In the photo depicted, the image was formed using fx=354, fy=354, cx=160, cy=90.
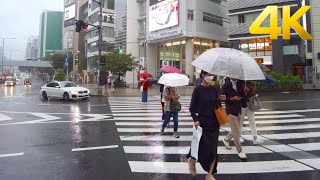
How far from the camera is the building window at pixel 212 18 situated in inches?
2110

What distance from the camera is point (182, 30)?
50.2m

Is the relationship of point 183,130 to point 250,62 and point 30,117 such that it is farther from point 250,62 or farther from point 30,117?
point 30,117

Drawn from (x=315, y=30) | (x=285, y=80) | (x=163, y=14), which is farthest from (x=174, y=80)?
(x=163, y=14)

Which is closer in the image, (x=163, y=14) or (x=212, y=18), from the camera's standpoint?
(x=163, y=14)

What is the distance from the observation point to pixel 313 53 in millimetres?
43062

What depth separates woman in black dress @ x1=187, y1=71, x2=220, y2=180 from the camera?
557 centimetres

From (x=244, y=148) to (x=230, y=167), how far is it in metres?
1.74

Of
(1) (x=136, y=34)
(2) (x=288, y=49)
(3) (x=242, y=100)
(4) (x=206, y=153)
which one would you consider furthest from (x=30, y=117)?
(1) (x=136, y=34)

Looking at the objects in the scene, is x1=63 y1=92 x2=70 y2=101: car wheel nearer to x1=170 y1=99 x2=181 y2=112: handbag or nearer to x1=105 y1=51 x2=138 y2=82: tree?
x1=170 y1=99 x2=181 y2=112: handbag

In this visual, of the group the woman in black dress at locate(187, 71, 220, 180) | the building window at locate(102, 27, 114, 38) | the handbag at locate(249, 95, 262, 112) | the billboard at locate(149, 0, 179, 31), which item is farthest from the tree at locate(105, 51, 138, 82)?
the woman in black dress at locate(187, 71, 220, 180)

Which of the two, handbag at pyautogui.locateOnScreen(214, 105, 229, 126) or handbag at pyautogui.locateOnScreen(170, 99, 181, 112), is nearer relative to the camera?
handbag at pyautogui.locateOnScreen(214, 105, 229, 126)

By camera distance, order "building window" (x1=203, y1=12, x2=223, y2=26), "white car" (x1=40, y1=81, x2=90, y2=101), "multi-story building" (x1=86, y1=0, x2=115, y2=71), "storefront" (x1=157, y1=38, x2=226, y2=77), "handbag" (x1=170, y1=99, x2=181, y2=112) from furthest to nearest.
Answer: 1. "multi-story building" (x1=86, y1=0, x2=115, y2=71)
2. "building window" (x1=203, y1=12, x2=223, y2=26)
3. "storefront" (x1=157, y1=38, x2=226, y2=77)
4. "white car" (x1=40, y1=81, x2=90, y2=101)
5. "handbag" (x1=170, y1=99, x2=181, y2=112)

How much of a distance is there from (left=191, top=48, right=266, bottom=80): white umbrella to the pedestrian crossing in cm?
173

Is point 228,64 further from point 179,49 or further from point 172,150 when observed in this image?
point 179,49
